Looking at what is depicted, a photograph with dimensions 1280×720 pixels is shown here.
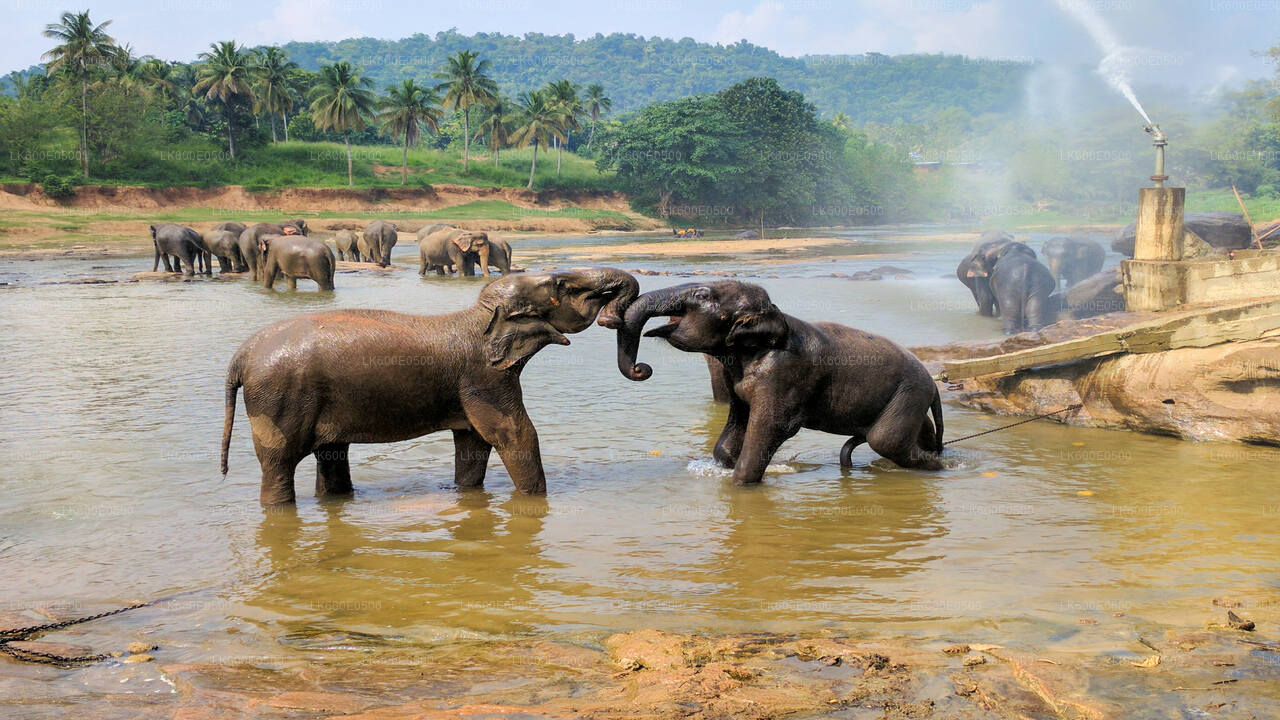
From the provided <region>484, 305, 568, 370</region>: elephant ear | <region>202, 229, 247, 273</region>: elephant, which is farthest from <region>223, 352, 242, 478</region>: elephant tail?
<region>202, 229, 247, 273</region>: elephant

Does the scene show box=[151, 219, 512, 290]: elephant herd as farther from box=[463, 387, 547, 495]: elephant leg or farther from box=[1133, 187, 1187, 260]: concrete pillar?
box=[463, 387, 547, 495]: elephant leg

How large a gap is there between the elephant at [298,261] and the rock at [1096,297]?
47.1 ft

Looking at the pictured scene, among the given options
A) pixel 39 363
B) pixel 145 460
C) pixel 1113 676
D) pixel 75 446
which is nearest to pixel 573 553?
pixel 1113 676

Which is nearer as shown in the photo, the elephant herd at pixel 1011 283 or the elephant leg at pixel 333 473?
the elephant leg at pixel 333 473

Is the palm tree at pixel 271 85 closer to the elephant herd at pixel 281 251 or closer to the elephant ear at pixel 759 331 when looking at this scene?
the elephant herd at pixel 281 251

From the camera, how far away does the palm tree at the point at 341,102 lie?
6006 centimetres

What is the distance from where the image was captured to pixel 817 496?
24.0ft

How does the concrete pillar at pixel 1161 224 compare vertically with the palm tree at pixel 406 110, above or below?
below

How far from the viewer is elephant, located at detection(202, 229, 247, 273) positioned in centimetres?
2762

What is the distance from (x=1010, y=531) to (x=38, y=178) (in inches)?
2081

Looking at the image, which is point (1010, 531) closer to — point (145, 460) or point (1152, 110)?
point (145, 460)

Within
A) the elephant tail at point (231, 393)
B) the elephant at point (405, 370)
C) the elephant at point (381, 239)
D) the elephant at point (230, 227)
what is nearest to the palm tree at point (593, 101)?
the elephant at point (381, 239)

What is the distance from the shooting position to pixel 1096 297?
52.2 ft

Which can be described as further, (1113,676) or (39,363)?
(39,363)
